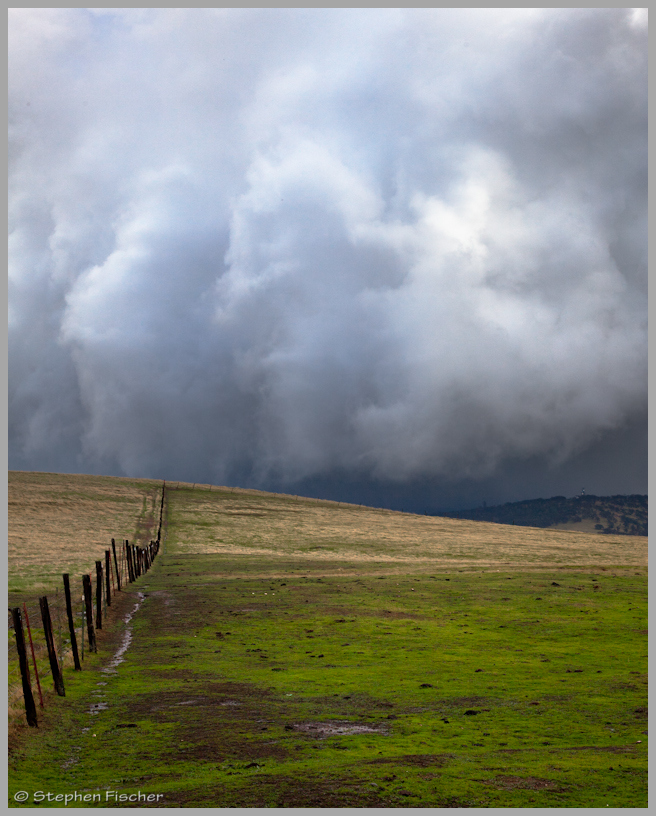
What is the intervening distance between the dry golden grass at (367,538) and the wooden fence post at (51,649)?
41618 mm

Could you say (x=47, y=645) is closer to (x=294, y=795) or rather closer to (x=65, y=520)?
(x=294, y=795)

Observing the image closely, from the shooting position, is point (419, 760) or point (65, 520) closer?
point (419, 760)

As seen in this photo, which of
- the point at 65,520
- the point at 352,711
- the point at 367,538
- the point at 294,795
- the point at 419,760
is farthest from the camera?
the point at 367,538

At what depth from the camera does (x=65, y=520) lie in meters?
80.5

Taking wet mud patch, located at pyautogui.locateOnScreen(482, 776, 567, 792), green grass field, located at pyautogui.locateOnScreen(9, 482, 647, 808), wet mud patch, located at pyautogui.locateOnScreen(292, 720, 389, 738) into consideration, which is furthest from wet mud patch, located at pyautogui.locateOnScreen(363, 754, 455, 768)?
wet mud patch, located at pyautogui.locateOnScreen(292, 720, 389, 738)

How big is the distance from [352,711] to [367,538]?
66.3 meters

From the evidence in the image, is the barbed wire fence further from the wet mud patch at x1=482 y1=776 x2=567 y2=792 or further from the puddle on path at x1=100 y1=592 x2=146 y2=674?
the wet mud patch at x1=482 y1=776 x2=567 y2=792

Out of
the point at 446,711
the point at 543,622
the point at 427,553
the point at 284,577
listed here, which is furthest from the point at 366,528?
the point at 446,711

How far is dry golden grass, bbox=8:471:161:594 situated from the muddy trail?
19540 mm

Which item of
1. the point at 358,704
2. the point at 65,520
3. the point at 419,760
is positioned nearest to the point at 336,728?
the point at 358,704

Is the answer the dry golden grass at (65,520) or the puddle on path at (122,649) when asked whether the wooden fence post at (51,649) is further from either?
the dry golden grass at (65,520)

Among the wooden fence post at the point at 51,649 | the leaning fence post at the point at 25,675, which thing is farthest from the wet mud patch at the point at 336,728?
the wooden fence post at the point at 51,649

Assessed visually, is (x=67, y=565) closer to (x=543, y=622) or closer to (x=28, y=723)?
(x=543, y=622)

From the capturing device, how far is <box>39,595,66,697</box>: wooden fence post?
15.8 m
